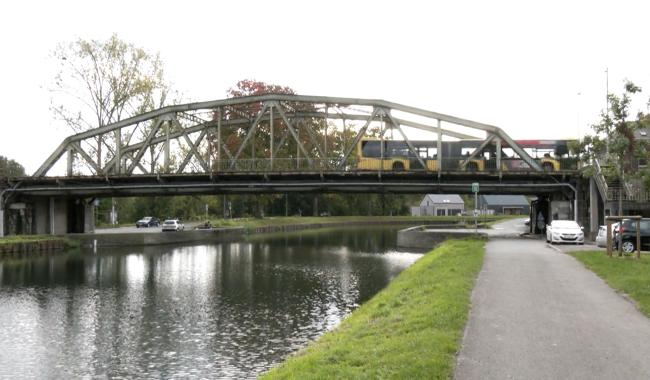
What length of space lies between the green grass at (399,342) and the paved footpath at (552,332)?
326 mm

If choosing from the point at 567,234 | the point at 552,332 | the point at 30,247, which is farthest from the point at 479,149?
the point at 552,332

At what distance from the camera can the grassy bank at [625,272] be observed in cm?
1546

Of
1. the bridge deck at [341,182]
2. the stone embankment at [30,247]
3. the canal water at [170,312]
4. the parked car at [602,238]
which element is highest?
the bridge deck at [341,182]

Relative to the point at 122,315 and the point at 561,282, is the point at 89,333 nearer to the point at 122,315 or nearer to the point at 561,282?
the point at 122,315

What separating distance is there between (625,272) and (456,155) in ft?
103

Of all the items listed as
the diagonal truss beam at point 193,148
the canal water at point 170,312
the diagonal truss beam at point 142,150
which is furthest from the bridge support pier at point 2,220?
the diagonal truss beam at point 193,148

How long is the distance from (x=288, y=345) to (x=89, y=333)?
627 cm

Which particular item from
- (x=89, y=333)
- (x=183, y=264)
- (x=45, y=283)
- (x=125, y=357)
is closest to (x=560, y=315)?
(x=125, y=357)

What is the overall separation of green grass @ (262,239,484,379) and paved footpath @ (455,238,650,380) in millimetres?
326

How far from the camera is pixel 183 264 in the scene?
40219mm

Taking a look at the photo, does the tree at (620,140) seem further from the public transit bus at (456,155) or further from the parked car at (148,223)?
the parked car at (148,223)

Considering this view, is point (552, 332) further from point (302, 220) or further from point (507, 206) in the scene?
point (507, 206)

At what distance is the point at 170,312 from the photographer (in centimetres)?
2161

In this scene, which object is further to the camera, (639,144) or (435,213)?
(435,213)
